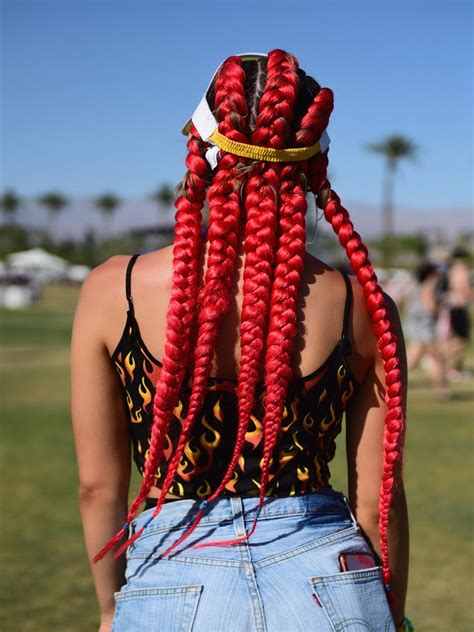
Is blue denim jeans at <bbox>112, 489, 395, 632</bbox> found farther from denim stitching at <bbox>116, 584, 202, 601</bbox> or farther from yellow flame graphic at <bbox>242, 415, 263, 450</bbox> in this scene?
yellow flame graphic at <bbox>242, 415, 263, 450</bbox>

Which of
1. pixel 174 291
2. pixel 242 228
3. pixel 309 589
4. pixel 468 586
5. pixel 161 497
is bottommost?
pixel 468 586

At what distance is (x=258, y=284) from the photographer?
1.94 meters

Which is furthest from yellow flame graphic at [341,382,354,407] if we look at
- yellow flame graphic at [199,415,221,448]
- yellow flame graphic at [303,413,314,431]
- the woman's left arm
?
the woman's left arm

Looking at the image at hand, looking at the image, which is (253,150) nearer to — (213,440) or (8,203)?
(213,440)

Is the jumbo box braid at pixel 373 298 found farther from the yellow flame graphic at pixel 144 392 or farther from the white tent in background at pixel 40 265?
the white tent in background at pixel 40 265

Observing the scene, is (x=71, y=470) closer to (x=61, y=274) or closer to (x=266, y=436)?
(x=266, y=436)

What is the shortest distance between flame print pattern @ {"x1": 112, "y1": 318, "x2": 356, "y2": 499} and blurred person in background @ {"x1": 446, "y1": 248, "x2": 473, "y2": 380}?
12.2 metres

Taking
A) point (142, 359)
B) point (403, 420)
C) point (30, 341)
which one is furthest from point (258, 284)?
point (30, 341)

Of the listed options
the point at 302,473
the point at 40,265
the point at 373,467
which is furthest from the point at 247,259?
the point at 40,265

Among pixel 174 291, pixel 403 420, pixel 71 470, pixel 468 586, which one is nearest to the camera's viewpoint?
pixel 174 291

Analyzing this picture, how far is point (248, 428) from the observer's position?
1.96 metres

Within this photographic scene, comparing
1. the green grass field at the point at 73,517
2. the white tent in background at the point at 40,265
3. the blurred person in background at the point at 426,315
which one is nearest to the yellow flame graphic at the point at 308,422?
the green grass field at the point at 73,517

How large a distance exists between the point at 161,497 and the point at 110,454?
27 cm

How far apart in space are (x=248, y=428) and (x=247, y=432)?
0.01 meters
